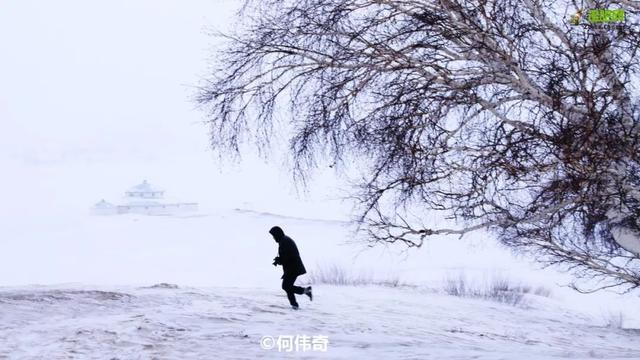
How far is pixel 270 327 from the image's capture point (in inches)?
425

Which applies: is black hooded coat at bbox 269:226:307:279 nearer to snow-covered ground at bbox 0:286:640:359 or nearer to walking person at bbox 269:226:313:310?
walking person at bbox 269:226:313:310

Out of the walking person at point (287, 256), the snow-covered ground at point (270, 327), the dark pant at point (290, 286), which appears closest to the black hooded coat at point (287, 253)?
the walking person at point (287, 256)

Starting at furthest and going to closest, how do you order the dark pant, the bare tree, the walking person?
the dark pant → the walking person → the bare tree

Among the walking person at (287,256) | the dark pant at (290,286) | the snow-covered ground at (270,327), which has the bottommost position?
the snow-covered ground at (270,327)

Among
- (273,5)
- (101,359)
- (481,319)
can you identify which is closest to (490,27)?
(273,5)

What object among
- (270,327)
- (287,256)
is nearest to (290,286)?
(287,256)

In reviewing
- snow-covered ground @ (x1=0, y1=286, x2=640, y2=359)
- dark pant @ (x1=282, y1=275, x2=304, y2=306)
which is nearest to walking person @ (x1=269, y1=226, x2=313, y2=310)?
dark pant @ (x1=282, y1=275, x2=304, y2=306)

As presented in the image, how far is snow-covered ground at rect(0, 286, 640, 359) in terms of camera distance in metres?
9.12

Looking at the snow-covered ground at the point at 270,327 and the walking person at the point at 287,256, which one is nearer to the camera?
the snow-covered ground at the point at 270,327

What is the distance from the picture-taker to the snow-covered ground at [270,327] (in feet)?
29.9

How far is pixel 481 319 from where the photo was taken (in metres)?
15.2

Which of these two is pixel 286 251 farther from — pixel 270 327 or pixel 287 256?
A: pixel 270 327

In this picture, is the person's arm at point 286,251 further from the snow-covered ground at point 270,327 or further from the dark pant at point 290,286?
the snow-covered ground at point 270,327

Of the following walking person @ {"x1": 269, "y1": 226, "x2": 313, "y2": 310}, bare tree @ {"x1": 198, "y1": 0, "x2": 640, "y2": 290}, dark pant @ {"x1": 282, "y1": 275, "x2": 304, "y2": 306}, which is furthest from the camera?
dark pant @ {"x1": 282, "y1": 275, "x2": 304, "y2": 306}
